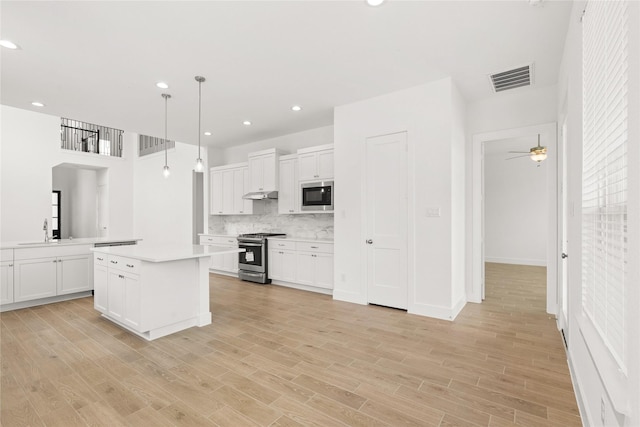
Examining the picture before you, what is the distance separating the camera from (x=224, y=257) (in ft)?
21.7

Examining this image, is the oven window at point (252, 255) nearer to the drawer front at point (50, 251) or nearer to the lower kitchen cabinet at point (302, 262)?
the lower kitchen cabinet at point (302, 262)

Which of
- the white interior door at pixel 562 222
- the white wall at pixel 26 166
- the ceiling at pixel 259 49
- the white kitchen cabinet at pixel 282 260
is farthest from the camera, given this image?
the white wall at pixel 26 166

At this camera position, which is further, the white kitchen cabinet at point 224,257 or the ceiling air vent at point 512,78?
the white kitchen cabinet at point 224,257

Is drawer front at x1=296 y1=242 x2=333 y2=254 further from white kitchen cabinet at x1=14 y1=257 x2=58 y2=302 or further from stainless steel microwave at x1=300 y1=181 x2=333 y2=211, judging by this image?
white kitchen cabinet at x1=14 y1=257 x2=58 y2=302

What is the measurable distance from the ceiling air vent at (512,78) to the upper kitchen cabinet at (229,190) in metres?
4.68

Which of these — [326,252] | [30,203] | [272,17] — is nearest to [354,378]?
[326,252]

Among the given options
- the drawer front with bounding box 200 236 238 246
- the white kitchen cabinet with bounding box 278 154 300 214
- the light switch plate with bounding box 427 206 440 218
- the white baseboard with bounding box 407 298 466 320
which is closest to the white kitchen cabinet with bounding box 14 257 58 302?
the drawer front with bounding box 200 236 238 246

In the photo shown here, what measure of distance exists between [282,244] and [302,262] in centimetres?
56

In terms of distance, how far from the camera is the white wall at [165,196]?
26.6 ft

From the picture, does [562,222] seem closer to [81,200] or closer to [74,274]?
[74,274]

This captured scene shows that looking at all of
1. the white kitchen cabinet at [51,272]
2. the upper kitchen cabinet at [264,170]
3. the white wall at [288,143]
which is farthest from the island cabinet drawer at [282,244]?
the white kitchen cabinet at [51,272]

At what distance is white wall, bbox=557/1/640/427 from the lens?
104 cm

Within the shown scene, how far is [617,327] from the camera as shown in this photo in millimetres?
1346

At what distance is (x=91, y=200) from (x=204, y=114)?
7121 millimetres
